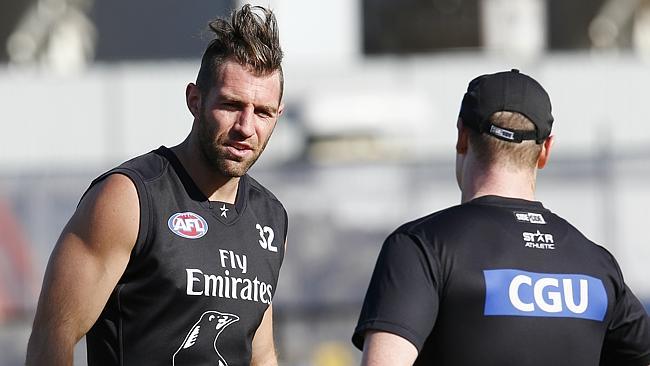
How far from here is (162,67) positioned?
638 inches

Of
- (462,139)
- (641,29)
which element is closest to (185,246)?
(462,139)

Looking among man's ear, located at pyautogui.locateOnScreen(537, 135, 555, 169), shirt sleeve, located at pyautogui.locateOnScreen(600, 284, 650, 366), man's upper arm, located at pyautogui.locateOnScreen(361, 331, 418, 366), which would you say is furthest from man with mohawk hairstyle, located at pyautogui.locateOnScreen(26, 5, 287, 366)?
shirt sleeve, located at pyautogui.locateOnScreen(600, 284, 650, 366)

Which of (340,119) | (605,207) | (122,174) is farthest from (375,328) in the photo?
(340,119)

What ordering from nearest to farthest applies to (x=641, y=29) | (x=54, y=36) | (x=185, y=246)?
(x=185, y=246)
(x=54, y=36)
(x=641, y=29)

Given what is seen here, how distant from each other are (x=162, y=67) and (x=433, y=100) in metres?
3.56

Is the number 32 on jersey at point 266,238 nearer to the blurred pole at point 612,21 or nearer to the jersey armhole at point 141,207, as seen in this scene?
the jersey armhole at point 141,207

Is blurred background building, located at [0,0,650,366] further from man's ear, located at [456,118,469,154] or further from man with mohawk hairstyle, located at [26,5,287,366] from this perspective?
man's ear, located at [456,118,469,154]

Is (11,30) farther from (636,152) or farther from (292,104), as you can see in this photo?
(636,152)

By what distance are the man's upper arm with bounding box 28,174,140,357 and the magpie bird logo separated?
0.31 meters

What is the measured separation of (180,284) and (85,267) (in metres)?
0.32

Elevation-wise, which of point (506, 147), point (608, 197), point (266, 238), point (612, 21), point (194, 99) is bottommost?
point (608, 197)

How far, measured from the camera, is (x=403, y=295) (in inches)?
138

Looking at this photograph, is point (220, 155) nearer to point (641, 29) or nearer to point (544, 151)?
point (544, 151)

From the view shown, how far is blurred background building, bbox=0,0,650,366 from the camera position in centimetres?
1101
